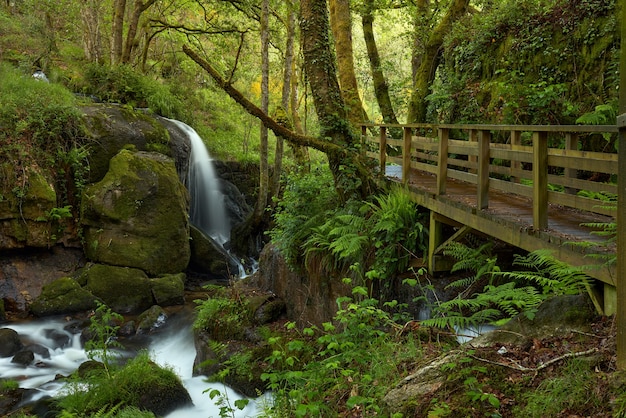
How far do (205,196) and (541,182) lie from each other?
14442mm

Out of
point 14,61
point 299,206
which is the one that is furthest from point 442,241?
point 14,61

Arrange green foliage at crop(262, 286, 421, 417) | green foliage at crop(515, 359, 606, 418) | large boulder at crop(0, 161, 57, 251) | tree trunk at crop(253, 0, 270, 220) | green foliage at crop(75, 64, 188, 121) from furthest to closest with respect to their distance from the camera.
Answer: green foliage at crop(75, 64, 188, 121), tree trunk at crop(253, 0, 270, 220), large boulder at crop(0, 161, 57, 251), green foliage at crop(262, 286, 421, 417), green foliage at crop(515, 359, 606, 418)

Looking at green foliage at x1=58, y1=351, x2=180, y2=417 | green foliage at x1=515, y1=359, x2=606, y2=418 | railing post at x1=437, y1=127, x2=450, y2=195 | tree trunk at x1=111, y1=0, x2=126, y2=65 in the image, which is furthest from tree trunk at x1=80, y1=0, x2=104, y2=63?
green foliage at x1=515, y1=359, x2=606, y2=418

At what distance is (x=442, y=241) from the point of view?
742cm

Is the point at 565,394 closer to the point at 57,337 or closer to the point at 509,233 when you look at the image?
the point at 509,233

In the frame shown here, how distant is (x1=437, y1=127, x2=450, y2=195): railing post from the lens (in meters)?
7.22

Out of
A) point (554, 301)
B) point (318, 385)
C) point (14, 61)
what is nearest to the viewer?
point (554, 301)

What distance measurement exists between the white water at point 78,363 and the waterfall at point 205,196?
6274 millimetres

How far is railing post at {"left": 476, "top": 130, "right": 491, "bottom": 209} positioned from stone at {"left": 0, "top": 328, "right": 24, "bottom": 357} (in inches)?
357

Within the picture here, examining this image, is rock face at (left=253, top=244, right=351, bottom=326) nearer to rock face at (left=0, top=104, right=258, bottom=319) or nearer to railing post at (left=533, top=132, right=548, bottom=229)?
rock face at (left=0, top=104, right=258, bottom=319)

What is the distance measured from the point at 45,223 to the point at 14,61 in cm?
1003

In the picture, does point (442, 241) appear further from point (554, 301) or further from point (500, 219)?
point (554, 301)

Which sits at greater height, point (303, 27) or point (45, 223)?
point (303, 27)

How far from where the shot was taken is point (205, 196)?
1820 cm
